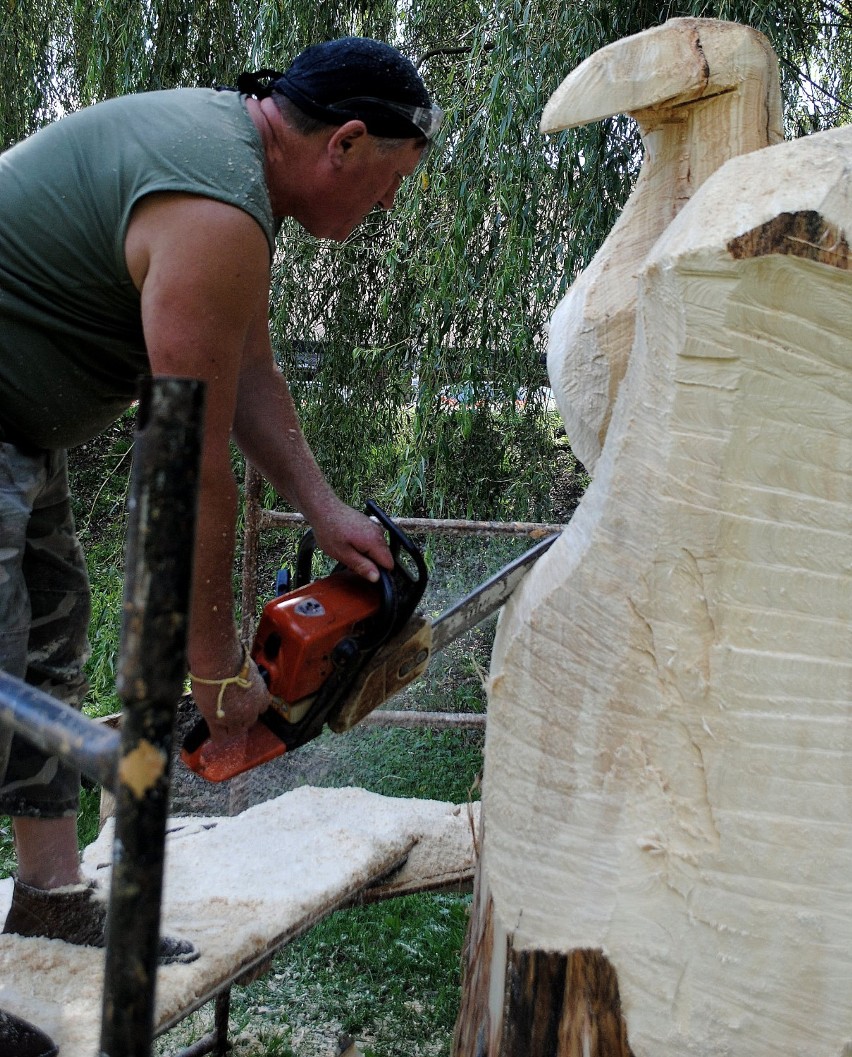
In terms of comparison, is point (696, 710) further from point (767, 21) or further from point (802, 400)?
point (767, 21)

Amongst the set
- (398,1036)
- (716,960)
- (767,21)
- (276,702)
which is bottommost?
(398,1036)

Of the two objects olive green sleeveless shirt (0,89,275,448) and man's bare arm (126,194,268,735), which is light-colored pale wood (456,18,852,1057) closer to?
man's bare arm (126,194,268,735)

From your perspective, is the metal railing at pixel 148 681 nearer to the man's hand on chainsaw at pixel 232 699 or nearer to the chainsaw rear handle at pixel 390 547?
the man's hand on chainsaw at pixel 232 699

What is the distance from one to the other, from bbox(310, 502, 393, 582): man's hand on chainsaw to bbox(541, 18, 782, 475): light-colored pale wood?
35 cm

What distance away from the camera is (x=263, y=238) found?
1300 millimetres

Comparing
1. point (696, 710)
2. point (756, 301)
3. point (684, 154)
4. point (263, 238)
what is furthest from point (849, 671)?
point (263, 238)

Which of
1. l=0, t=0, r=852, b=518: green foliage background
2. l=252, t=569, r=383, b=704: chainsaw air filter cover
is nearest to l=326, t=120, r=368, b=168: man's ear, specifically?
l=252, t=569, r=383, b=704: chainsaw air filter cover

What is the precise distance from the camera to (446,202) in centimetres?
303

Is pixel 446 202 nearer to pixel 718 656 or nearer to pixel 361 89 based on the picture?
pixel 361 89

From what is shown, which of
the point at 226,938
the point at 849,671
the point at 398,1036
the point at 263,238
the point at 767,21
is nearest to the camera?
the point at 849,671

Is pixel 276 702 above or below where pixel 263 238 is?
below

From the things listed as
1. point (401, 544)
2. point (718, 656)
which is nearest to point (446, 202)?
point (401, 544)

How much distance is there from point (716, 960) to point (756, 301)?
0.76 metres

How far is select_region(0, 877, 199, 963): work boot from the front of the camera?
174cm
